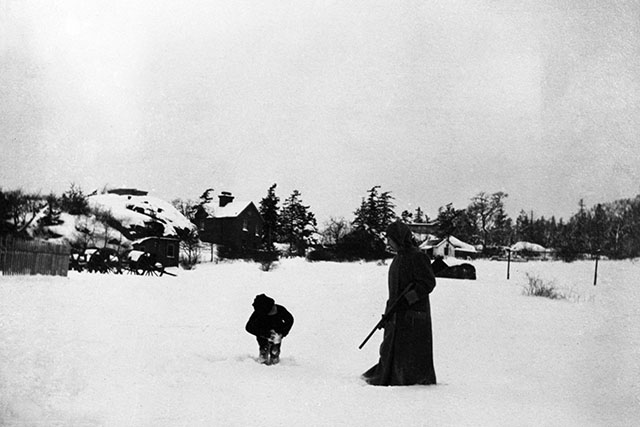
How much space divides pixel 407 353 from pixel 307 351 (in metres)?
1.32

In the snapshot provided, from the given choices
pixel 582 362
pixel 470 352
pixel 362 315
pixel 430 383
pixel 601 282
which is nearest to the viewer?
pixel 430 383

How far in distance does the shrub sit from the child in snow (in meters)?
3.15

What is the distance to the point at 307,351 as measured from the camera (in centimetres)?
429

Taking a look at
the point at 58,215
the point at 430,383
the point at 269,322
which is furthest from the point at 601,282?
the point at 58,215

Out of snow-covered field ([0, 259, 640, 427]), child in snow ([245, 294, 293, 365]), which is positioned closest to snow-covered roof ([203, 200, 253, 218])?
snow-covered field ([0, 259, 640, 427])

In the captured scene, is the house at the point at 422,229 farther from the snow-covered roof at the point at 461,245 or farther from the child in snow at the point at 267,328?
the child in snow at the point at 267,328

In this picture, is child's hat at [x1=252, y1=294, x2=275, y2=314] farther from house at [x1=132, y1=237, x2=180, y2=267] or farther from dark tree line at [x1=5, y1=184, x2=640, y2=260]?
house at [x1=132, y1=237, x2=180, y2=267]

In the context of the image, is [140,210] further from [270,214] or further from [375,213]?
[375,213]

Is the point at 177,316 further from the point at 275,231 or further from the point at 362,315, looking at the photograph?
the point at 362,315

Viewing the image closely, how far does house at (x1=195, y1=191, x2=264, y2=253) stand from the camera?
13.9 feet

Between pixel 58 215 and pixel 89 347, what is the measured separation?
48.0 inches

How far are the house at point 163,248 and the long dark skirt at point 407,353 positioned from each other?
227 cm

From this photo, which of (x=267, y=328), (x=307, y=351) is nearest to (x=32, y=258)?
(x=267, y=328)

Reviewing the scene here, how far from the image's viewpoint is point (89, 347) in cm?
330
